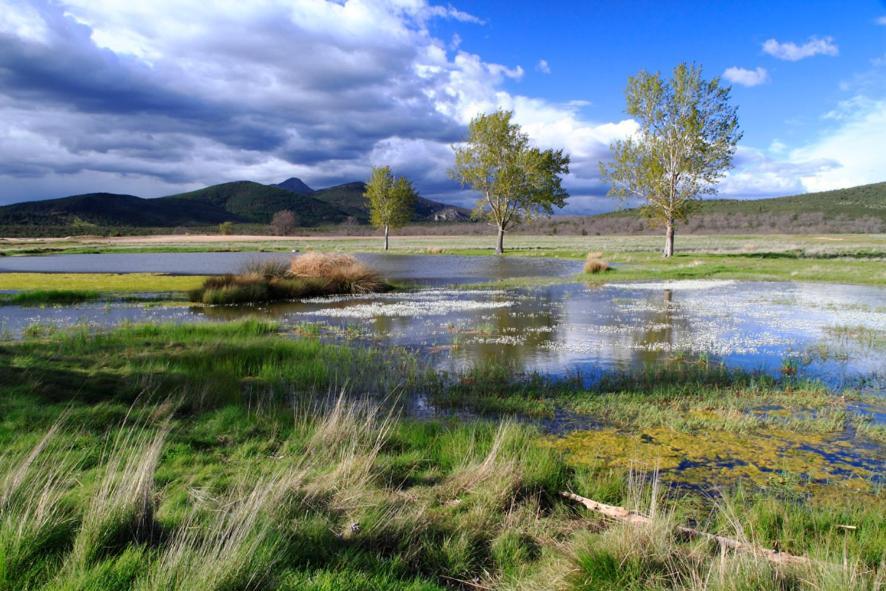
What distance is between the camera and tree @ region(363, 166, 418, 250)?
84.9 meters

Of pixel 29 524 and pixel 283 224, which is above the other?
pixel 283 224

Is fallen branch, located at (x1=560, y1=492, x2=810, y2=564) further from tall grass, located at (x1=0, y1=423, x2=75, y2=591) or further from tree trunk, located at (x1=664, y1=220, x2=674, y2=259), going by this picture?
tree trunk, located at (x1=664, y1=220, x2=674, y2=259)

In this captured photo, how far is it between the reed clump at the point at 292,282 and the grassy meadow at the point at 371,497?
16321 millimetres

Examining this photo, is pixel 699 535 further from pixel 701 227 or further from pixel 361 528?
pixel 701 227

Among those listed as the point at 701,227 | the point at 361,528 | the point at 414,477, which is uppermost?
the point at 701,227

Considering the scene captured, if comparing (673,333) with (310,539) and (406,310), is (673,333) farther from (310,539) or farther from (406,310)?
(310,539)

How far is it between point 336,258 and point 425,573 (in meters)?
28.4

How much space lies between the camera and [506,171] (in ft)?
200

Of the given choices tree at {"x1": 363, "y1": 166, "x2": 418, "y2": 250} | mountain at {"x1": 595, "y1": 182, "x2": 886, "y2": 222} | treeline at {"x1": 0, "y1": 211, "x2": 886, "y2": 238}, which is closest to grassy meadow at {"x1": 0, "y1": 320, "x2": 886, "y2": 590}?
tree at {"x1": 363, "y1": 166, "x2": 418, "y2": 250}

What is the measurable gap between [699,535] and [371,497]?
301 cm

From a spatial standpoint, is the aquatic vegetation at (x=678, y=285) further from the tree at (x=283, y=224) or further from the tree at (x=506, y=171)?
the tree at (x=283, y=224)

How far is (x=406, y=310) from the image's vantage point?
22594 mm

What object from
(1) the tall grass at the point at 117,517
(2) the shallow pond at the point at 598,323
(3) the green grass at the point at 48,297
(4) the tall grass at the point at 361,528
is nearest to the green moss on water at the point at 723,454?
(4) the tall grass at the point at 361,528

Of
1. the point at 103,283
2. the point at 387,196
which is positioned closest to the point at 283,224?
the point at 387,196
